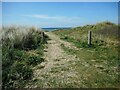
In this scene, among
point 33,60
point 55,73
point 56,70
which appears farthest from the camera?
point 33,60

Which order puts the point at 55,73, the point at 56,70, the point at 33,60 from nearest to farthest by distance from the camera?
the point at 55,73, the point at 56,70, the point at 33,60

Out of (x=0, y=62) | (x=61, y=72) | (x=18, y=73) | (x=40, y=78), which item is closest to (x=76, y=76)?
(x=61, y=72)

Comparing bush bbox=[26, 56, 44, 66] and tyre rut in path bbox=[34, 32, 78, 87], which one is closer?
tyre rut in path bbox=[34, 32, 78, 87]

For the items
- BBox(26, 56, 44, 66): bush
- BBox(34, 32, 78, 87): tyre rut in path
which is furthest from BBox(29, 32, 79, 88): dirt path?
BBox(26, 56, 44, 66): bush

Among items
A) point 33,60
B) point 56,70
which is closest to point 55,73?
point 56,70

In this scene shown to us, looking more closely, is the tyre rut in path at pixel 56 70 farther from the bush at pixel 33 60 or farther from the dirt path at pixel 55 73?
the bush at pixel 33 60

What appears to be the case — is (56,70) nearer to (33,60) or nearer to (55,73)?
(55,73)

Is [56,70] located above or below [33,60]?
below

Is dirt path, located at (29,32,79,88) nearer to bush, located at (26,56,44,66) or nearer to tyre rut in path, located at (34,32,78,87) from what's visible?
tyre rut in path, located at (34,32,78,87)

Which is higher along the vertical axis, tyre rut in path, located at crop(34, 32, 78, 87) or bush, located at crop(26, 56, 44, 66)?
bush, located at crop(26, 56, 44, 66)

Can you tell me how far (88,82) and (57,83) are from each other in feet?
2.12

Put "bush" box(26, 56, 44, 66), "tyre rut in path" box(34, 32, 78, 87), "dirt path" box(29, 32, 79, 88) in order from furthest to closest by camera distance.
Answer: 1. "bush" box(26, 56, 44, 66)
2. "tyre rut in path" box(34, 32, 78, 87)
3. "dirt path" box(29, 32, 79, 88)

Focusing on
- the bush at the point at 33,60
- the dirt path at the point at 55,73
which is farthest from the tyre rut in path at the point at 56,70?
the bush at the point at 33,60

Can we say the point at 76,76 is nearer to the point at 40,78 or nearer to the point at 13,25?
the point at 40,78
